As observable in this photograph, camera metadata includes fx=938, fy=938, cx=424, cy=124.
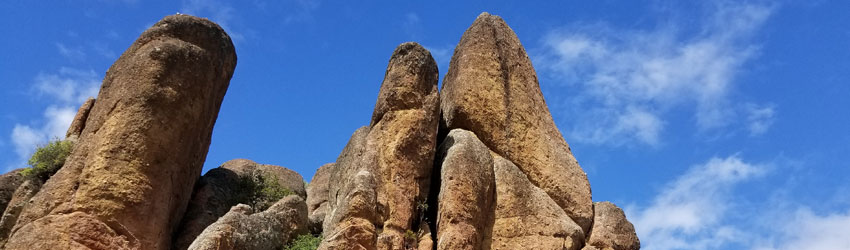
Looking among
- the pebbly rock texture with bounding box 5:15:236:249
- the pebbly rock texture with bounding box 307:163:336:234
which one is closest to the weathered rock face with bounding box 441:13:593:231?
the pebbly rock texture with bounding box 307:163:336:234

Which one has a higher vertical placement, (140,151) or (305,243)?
(140,151)

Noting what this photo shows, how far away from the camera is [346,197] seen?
2050 cm

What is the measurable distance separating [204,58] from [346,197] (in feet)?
22.3

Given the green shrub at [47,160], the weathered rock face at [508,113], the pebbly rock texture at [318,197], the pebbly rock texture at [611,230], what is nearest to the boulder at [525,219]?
the pebbly rock texture at [611,230]

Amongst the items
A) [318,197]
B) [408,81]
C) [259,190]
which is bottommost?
[259,190]

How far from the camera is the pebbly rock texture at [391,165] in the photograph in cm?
2006

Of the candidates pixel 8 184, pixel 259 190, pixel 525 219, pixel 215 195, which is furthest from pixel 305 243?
pixel 8 184

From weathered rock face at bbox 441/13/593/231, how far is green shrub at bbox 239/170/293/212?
5712 mm

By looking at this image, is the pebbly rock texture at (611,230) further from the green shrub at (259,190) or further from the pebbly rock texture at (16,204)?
the pebbly rock texture at (16,204)

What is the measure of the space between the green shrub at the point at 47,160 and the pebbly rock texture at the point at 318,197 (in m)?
6.40

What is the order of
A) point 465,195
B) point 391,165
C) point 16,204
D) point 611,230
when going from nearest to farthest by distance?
1. point 465,195
2. point 391,165
3. point 16,204
4. point 611,230

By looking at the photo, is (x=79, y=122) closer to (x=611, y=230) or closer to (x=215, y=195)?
(x=215, y=195)

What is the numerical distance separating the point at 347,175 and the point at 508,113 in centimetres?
550

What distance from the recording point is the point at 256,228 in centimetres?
2147
